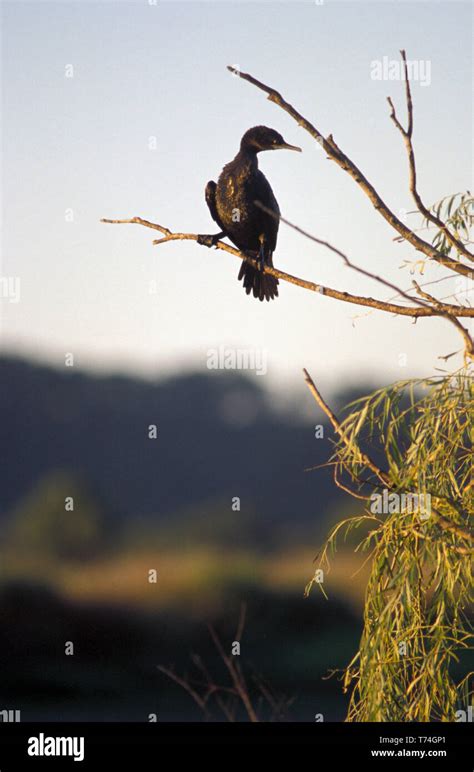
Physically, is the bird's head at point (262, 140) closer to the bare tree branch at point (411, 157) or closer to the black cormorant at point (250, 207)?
the black cormorant at point (250, 207)

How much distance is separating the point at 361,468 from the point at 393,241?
69cm

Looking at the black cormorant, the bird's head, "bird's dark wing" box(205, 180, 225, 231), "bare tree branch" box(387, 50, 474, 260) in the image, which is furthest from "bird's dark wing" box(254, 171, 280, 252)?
"bare tree branch" box(387, 50, 474, 260)

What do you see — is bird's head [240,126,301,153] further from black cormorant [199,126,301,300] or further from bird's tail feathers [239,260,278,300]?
bird's tail feathers [239,260,278,300]

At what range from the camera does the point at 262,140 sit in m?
4.93

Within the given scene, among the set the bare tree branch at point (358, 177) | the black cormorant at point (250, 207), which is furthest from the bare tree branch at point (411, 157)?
the black cormorant at point (250, 207)

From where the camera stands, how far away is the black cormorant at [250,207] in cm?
477

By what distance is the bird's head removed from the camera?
194 inches

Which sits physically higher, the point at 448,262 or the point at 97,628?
the point at 448,262

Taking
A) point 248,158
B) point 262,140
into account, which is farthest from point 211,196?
point 262,140

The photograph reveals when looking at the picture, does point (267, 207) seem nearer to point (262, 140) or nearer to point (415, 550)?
point (262, 140)

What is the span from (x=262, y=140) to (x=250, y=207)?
1.29 ft
